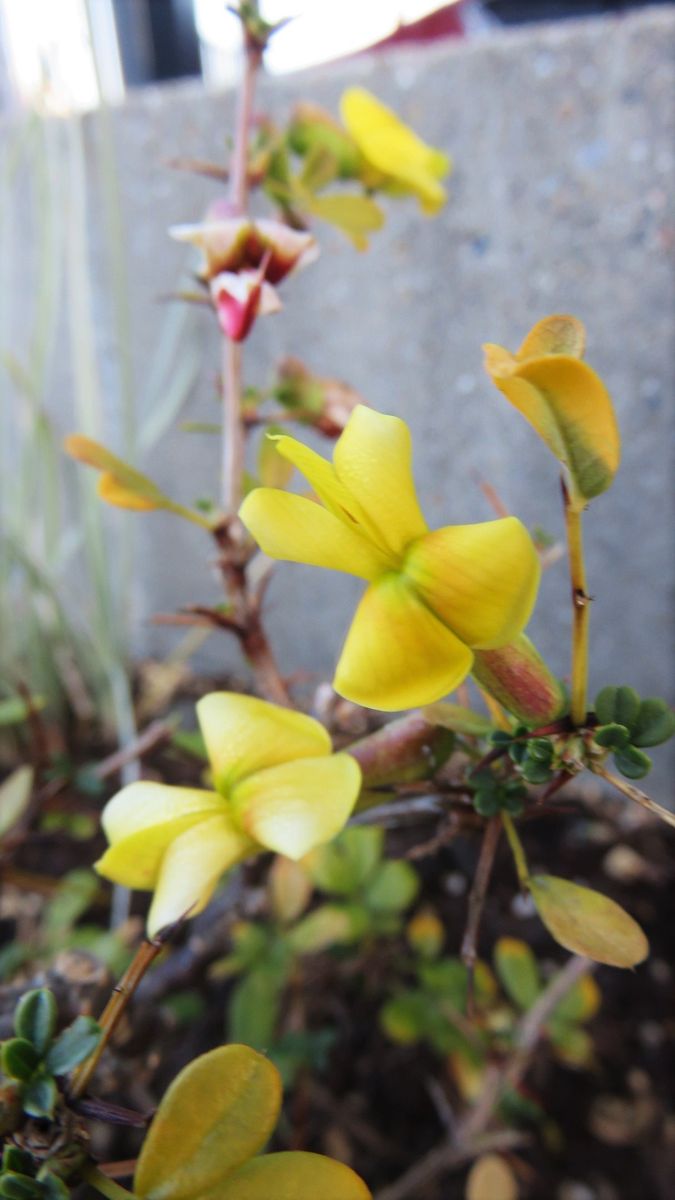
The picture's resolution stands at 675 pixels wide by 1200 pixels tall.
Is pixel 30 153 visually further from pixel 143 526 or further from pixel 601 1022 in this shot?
pixel 601 1022

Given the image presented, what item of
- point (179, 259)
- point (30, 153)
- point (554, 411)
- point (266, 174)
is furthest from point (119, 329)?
point (554, 411)

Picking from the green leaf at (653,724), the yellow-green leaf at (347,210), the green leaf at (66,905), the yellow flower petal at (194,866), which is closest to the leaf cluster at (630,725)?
the green leaf at (653,724)

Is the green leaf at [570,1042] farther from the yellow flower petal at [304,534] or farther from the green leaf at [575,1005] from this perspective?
the yellow flower petal at [304,534]

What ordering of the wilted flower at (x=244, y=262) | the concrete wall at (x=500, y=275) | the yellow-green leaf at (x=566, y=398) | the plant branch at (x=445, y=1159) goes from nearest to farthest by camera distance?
the yellow-green leaf at (x=566, y=398), the wilted flower at (x=244, y=262), the plant branch at (x=445, y=1159), the concrete wall at (x=500, y=275)

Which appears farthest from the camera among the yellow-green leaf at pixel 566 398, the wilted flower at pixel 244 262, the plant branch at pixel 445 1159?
the plant branch at pixel 445 1159

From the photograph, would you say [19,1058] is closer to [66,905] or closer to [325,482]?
[325,482]

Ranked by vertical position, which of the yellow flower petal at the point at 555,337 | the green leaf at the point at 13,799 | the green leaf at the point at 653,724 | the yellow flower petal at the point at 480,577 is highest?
the yellow flower petal at the point at 555,337

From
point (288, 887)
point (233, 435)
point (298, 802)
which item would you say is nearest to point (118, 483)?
point (233, 435)

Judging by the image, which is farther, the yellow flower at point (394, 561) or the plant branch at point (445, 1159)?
the plant branch at point (445, 1159)
